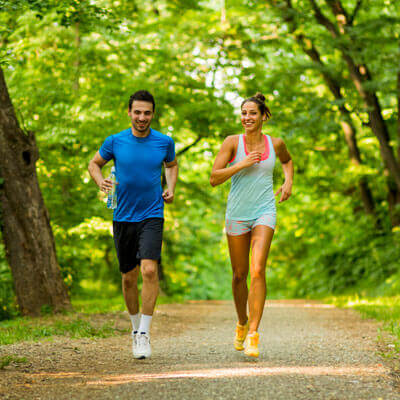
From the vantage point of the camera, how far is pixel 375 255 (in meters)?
16.6

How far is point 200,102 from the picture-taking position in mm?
12547

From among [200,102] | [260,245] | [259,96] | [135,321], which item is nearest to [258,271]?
[260,245]

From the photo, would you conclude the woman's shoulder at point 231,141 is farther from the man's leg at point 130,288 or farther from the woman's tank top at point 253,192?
the man's leg at point 130,288

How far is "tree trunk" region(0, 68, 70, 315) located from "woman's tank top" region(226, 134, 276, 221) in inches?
171

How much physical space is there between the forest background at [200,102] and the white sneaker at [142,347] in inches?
189

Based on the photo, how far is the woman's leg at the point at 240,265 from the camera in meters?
5.46

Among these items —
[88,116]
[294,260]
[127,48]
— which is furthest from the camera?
[294,260]

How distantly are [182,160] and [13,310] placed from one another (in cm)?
822

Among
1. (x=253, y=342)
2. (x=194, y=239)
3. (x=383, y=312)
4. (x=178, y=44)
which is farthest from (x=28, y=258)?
(x=194, y=239)

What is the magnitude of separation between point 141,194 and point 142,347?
142 cm

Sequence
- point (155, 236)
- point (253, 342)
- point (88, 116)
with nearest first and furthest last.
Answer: point (253, 342) → point (155, 236) → point (88, 116)

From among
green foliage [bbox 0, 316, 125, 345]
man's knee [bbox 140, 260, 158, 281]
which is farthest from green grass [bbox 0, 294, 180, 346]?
man's knee [bbox 140, 260, 158, 281]

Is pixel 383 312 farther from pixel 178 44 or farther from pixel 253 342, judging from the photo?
pixel 178 44

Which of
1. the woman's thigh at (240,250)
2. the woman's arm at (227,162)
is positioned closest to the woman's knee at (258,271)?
the woman's thigh at (240,250)
